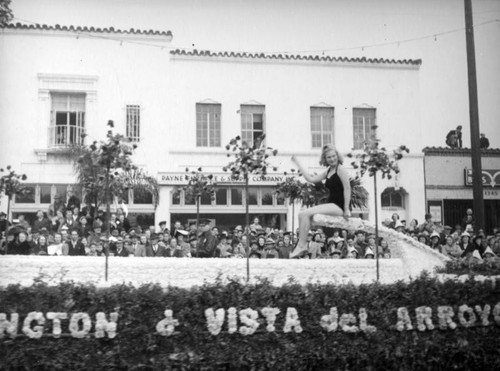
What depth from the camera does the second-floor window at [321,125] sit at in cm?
2164

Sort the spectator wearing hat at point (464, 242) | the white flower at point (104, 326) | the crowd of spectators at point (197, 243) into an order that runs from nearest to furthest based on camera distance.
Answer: the white flower at point (104, 326)
the crowd of spectators at point (197, 243)
the spectator wearing hat at point (464, 242)

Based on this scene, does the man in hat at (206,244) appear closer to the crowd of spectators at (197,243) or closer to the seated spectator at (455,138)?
the crowd of spectators at (197,243)

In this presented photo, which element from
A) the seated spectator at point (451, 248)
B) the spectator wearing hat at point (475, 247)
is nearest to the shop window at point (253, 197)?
the seated spectator at point (451, 248)

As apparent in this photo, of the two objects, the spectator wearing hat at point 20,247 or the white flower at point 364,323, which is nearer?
the white flower at point 364,323

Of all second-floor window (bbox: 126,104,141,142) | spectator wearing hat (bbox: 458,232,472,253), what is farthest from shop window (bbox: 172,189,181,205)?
spectator wearing hat (bbox: 458,232,472,253)

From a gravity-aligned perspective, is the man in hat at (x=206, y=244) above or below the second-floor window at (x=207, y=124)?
below

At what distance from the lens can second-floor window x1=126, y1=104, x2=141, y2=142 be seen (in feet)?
65.6

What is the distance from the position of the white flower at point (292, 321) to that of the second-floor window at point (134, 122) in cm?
1438

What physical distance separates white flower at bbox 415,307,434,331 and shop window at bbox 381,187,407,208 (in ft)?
47.5

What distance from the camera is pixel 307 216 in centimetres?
881

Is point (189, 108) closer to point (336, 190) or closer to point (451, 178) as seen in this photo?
point (451, 178)

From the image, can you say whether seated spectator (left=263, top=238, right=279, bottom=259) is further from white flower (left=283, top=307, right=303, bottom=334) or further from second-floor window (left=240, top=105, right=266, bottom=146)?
second-floor window (left=240, top=105, right=266, bottom=146)

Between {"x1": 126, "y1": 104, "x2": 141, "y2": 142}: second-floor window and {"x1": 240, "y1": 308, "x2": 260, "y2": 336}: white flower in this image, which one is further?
{"x1": 126, "y1": 104, "x2": 141, "y2": 142}: second-floor window

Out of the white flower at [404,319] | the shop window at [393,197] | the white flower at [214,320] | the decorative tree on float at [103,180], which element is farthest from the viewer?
the shop window at [393,197]
